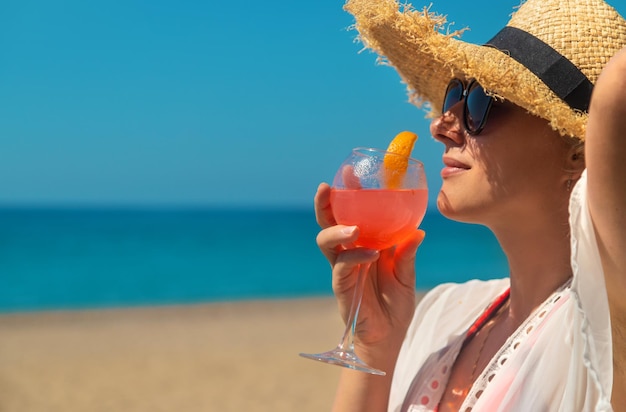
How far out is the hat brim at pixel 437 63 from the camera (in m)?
2.02

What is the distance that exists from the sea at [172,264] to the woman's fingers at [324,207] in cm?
708

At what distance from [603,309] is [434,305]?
4.23 feet

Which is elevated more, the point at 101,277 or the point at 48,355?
the point at 101,277

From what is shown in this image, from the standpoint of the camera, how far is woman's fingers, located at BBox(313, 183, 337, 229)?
230cm

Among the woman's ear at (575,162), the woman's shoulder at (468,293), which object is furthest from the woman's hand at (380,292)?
the woman's ear at (575,162)

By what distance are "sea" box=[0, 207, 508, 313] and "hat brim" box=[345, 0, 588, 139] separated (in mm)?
6696

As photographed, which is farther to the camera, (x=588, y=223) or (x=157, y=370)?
(x=157, y=370)

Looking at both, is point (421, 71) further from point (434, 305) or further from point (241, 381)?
point (241, 381)

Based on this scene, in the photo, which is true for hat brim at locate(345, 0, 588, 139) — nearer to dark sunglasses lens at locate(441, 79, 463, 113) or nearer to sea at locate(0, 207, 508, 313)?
dark sunglasses lens at locate(441, 79, 463, 113)

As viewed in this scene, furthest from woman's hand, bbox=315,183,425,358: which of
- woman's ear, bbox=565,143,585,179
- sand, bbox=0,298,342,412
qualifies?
sand, bbox=0,298,342,412

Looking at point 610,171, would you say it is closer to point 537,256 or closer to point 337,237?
point 537,256

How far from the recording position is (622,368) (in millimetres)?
1683

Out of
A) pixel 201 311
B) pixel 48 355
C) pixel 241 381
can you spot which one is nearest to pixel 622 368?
pixel 241 381

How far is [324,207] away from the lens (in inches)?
92.4
